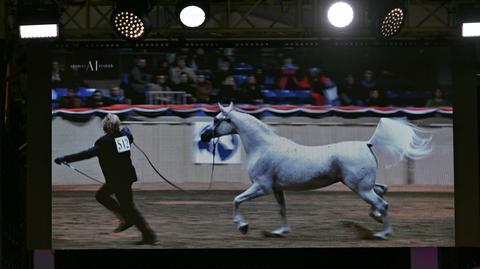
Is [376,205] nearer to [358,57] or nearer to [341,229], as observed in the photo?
[341,229]

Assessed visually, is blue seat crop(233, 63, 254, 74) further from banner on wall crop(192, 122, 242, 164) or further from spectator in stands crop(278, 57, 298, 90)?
banner on wall crop(192, 122, 242, 164)

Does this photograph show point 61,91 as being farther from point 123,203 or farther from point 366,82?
point 366,82

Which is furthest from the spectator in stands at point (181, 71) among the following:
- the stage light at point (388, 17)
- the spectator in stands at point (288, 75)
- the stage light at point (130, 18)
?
the stage light at point (388, 17)

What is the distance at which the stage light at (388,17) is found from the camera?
574 cm

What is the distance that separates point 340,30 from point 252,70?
92cm

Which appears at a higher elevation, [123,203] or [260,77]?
[260,77]

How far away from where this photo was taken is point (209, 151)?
6.39m

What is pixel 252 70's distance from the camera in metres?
6.36

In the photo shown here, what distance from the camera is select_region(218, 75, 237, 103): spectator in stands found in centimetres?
634

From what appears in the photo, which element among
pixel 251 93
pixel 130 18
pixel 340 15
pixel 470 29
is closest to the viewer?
pixel 130 18

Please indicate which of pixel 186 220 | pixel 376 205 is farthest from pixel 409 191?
pixel 186 220

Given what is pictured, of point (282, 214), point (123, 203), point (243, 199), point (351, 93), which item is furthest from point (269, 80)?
point (123, 203)

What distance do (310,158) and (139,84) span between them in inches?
63.9

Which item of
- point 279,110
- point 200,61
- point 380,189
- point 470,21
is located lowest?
point 380,189
